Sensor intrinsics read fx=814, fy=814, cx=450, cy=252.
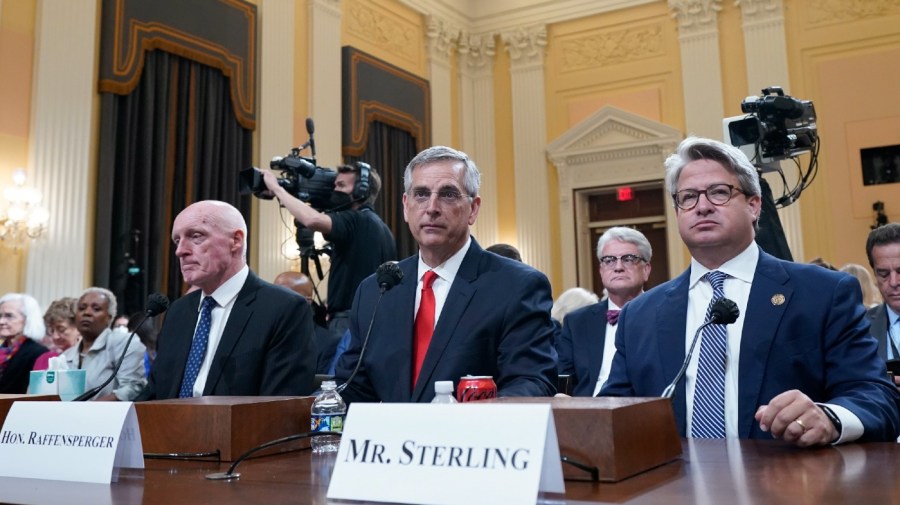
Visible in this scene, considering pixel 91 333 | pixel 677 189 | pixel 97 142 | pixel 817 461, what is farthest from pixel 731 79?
pixel 817 461

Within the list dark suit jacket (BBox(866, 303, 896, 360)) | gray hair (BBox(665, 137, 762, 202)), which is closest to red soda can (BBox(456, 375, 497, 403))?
gray hair (BBox(665, 137, 762, 202))

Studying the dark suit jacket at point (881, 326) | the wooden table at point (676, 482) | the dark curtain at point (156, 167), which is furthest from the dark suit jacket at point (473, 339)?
the dark curtain at point (156, 167)

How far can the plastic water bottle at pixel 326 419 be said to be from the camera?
162 cm

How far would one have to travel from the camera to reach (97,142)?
22.6ft

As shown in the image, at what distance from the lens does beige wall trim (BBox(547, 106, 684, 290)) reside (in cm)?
1048

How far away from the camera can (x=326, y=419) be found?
1649 mm

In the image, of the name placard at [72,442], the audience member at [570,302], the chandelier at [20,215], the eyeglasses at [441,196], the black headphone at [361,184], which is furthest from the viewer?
the chandelier at [20,215]

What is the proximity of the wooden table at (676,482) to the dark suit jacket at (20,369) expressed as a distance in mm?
3505

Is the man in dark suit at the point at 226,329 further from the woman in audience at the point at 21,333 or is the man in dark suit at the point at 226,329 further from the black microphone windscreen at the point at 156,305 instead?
the woman in audience at the point at 21,333

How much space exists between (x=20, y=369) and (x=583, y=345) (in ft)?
10.4

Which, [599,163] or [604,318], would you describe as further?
[599,163]

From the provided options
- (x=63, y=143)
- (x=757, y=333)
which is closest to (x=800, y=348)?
(x=757, y=333)

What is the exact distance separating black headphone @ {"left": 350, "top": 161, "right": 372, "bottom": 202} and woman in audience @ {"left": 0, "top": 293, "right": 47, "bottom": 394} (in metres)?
2.17

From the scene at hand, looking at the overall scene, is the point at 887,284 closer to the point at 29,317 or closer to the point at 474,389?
the point at 474,389
